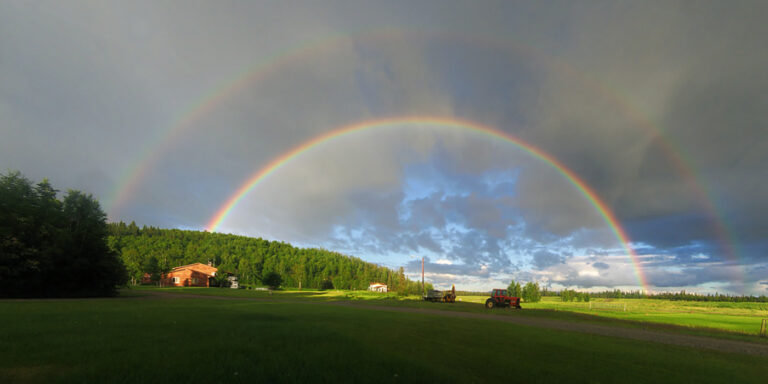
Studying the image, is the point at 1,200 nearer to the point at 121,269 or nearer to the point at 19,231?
the point at 19,231

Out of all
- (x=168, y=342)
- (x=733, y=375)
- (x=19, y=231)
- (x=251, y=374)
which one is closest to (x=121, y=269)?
(x=19, y=231)

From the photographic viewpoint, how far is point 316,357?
28.7 ft

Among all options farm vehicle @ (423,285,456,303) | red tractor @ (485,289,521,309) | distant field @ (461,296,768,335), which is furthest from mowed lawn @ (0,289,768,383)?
farm vehicle @ (423,285,456,303)

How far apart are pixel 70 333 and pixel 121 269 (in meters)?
40.3

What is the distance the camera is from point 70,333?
36.4 ft

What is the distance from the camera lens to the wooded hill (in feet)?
431

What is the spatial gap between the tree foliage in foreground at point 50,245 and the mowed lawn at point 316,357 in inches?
1341

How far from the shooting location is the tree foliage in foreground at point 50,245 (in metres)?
36.6

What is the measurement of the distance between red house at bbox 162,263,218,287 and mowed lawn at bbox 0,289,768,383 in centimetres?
9642

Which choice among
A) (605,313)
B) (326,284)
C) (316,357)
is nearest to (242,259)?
(326,284)

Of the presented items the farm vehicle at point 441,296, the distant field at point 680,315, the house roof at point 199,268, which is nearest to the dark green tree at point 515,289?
the distant field at point 680,315

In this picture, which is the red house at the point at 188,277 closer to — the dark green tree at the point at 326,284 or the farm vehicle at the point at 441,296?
the dark green tree at the point at 326,284

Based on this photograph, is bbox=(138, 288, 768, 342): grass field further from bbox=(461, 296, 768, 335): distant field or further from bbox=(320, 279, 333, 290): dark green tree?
bbox=(320, 279, 333, 290): dark green tree

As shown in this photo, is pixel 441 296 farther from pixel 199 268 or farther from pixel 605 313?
pixel 199 268
